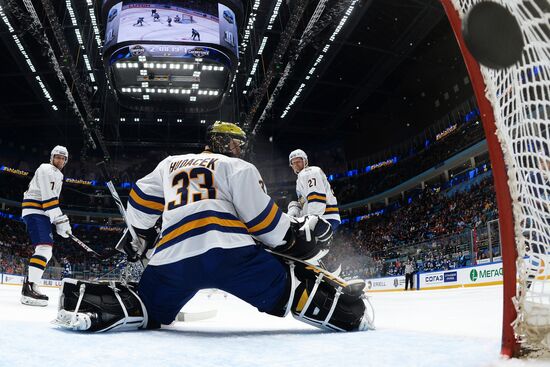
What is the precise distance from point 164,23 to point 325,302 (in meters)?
6.95

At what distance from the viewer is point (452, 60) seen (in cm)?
1543

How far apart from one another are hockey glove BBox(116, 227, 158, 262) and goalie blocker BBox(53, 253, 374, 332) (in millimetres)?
242

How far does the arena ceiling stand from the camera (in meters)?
12.0

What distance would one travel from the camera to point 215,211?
189 cm

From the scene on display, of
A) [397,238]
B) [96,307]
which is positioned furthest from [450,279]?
[397,238]

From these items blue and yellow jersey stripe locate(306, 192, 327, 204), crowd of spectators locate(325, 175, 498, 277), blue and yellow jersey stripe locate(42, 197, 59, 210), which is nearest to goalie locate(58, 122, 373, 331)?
blue and yellow jersey stripe locate(42, 197, 59, 210)

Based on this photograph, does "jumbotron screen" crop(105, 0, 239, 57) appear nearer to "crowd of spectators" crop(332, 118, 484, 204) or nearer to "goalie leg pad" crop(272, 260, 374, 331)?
"goalie leg pad" crop(272, 260, 374, 331)

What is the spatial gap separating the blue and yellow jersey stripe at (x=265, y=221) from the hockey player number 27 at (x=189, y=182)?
0.63 ft

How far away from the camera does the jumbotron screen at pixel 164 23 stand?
7.89m

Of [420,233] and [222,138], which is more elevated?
[420,233]

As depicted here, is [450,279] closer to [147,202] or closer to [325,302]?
[325,302]

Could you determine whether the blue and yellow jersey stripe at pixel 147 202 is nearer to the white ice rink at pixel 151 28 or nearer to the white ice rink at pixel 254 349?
the white ice rink at pixel 254 349

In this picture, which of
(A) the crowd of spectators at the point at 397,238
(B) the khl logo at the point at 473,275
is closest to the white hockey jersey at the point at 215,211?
(B) the khl logo at the point at 473,275

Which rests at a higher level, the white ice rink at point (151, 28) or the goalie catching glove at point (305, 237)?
the white ice rink at point (151, 28)
